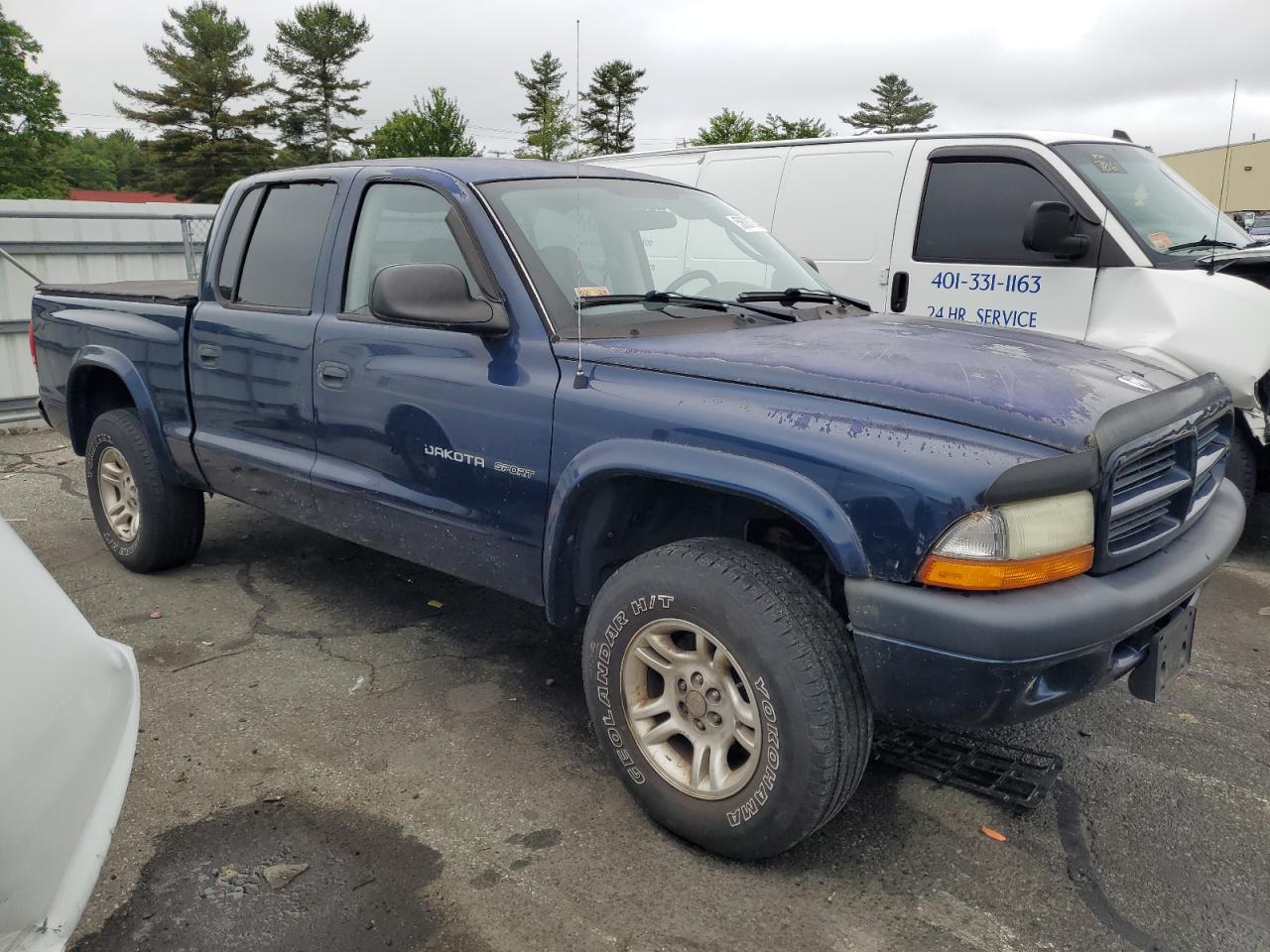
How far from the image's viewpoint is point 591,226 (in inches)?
137

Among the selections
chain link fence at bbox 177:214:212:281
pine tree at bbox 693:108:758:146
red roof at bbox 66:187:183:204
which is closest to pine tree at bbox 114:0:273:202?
red roof at bbox 66:187:183:204

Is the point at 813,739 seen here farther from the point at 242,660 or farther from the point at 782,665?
the point at 242,660

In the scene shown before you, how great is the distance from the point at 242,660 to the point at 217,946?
5.77 ft

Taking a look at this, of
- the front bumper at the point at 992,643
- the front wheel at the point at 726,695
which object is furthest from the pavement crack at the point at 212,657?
the front bumper at the point at 992,643

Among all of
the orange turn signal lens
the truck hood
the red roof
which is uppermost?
the red roof

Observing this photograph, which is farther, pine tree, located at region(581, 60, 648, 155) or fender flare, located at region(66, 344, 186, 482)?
pine tree, located at region(581, 60, 648, 155)

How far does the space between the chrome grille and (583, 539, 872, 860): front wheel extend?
70cm

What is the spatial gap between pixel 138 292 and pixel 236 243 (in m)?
0.82

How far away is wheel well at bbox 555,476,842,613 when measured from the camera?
9.33 feet

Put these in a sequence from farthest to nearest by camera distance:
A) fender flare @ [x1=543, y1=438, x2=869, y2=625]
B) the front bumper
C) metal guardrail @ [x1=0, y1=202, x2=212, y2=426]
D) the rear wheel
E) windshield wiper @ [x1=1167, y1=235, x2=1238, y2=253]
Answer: metal guardrail @ [x1=0, y1=202, x2=212, y2=426] < windshield wiper @ [x1=1167, y1=235, x2=1238, y2=253] < the rear wheel < fender flare @ [x1=543, y1=438, x2=869, y2=625] < the front bumper

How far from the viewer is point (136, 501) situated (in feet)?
16.1

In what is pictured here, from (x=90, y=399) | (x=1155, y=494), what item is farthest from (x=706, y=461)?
(x=90, y=399)

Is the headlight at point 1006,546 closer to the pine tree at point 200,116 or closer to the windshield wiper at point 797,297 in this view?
the windshield wiper at point 797,297

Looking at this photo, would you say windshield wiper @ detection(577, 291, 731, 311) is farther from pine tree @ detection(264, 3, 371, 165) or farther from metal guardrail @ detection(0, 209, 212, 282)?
pine tree @ detection(264, 3, 371, 165)
